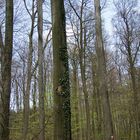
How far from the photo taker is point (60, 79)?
5.62 m

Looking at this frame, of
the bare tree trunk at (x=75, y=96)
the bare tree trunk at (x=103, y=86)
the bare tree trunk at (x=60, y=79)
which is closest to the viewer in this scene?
the bare tree trunk at (x=60, y=79)

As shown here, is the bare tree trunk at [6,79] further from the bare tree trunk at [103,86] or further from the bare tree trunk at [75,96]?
the bare tree trunk at [75,96]

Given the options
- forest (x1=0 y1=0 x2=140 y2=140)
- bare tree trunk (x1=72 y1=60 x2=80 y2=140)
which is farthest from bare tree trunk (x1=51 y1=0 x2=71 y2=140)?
bare tree trunk (x1=72 y1=60 x2=80 y2=140)

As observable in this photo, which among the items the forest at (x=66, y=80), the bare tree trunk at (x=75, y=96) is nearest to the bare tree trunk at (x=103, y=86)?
the forest at (x=66, y=80)

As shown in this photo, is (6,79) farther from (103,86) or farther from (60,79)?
(103,86)

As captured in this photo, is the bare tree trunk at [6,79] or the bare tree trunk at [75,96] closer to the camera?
the bare tree trunk at [6,79]

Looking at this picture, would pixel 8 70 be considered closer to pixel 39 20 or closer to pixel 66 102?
pixel 66 102

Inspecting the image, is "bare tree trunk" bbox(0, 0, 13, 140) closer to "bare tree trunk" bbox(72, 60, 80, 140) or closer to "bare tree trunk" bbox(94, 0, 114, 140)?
"bare tree trunk" bbox(94, 0, 114, 140)

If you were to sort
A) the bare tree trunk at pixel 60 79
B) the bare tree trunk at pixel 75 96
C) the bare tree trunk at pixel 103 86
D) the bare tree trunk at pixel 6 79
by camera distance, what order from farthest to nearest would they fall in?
the bare tree trunk at pixel 75 96, the bare tree trunk at pixel 103 86, the bare tree trunk at pixel 6 79, the bare tree trunk at pixel 60 79

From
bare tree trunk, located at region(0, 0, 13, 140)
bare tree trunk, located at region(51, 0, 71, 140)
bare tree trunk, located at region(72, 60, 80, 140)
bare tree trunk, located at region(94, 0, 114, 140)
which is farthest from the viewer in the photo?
bare tree trunk, located at region(72, 60, 80, 140)

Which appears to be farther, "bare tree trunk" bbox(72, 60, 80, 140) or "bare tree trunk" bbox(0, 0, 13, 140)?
"bare tree trunk" bbox(72, 60, 80, 140)

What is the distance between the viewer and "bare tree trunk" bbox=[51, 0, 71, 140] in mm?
5453

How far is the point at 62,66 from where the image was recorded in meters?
5.72

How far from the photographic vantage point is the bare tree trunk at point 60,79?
545cm
